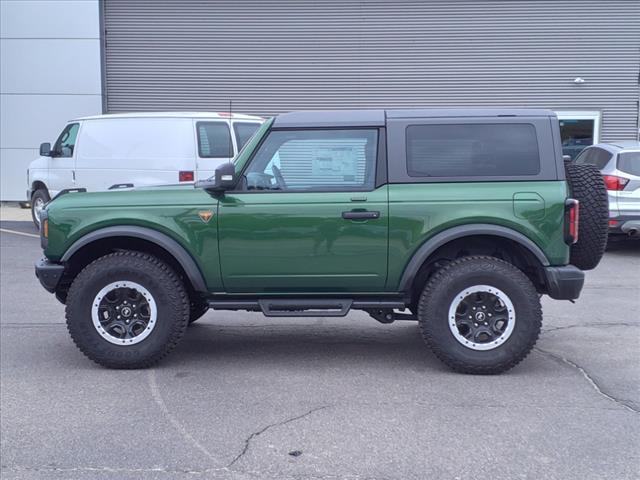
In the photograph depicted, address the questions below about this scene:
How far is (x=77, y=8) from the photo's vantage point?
18.5 m

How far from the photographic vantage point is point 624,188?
1100 centimetres

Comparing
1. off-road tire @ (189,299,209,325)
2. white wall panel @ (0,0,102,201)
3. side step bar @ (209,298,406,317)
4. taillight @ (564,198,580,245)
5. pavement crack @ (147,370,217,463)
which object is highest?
white wall panel @ (0,0,102,201)

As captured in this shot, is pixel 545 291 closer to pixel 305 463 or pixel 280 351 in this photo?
pixel 280 351

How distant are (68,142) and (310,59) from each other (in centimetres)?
734

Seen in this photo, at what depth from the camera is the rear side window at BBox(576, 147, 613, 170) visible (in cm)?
1153

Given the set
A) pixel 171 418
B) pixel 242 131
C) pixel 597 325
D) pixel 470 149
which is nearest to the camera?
pixel 171 418

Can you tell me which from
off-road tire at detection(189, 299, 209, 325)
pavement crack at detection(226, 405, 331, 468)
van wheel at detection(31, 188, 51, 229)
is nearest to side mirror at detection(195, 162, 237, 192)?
off-road tire at detection(189, 299, 209, 325)

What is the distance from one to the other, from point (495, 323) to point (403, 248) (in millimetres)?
886

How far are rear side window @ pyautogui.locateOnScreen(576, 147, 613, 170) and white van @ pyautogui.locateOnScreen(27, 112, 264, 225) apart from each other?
5467 millimetres

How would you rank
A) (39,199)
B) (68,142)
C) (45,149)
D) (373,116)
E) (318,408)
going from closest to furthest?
(318,408), (373,116), (68,142), (45,149), (39,199)

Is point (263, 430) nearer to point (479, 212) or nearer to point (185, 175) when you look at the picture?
point (479, 212)

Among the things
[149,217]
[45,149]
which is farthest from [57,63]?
[149,217]

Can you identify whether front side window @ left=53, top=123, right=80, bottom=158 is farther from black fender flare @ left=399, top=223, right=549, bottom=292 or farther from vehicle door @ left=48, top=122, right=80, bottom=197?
black fender flare @ left=399, top=223, right=549, bottom=292

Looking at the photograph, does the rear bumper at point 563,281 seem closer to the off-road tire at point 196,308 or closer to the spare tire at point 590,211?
the spare tire at point 590,211
